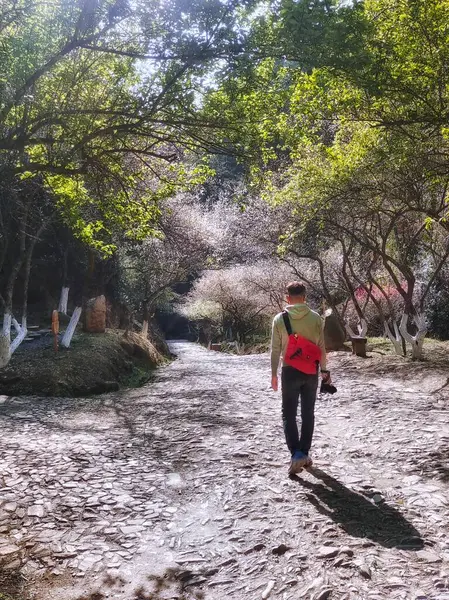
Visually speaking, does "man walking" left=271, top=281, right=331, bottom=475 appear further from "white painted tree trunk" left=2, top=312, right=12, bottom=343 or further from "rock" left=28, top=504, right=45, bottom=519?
"white painted tree trunk" left=2, top=312, right=12, bottom=343

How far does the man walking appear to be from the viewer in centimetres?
557

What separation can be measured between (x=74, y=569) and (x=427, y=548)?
3033mm

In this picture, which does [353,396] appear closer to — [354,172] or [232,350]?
[354,172]

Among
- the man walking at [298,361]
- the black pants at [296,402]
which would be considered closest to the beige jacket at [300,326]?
the man walking at [298,361]

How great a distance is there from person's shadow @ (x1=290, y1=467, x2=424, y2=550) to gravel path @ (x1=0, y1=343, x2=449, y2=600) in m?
0.02

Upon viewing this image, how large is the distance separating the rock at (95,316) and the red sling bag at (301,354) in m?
17.9

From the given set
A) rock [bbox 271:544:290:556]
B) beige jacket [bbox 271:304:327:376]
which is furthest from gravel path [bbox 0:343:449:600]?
beige jacket [bbox 271:304:327:376]

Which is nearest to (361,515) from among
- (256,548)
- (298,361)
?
(256,548)

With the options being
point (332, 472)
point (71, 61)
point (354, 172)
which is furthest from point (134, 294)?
point (332, 472)

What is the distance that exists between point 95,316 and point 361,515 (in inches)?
752

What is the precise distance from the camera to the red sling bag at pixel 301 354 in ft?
18.2

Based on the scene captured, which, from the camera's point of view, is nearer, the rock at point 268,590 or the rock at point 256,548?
the rock at point 268,590

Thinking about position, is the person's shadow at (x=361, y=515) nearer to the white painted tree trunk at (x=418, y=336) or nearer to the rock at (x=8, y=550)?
the rock at (x=8, y=550)

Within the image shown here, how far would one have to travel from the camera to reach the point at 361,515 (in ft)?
15.4
